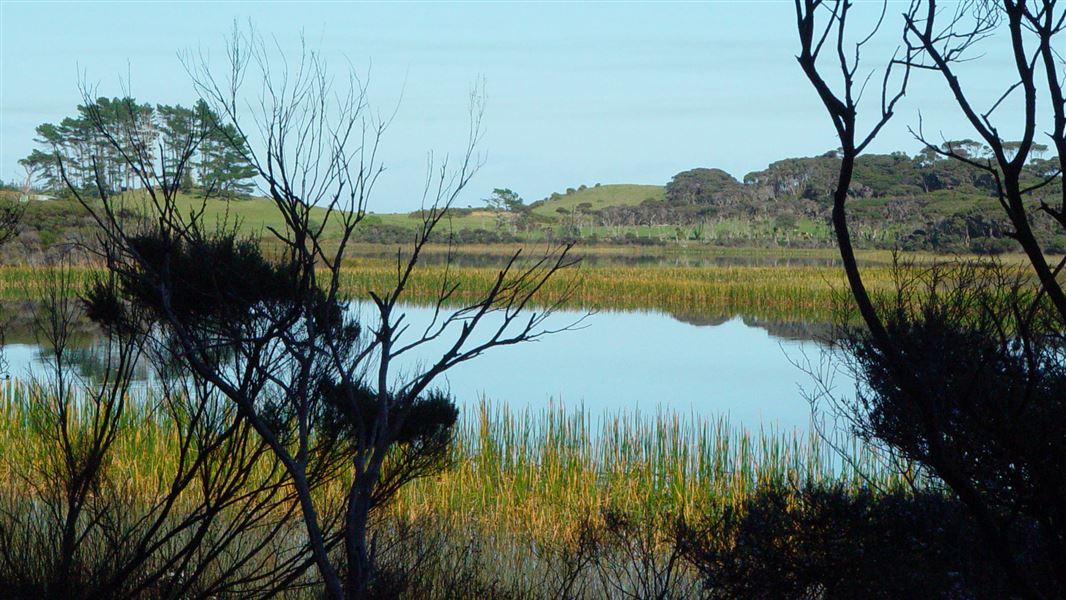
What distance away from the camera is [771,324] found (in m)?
25.6

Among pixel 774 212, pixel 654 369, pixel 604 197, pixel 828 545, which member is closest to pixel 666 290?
pixel 654 369

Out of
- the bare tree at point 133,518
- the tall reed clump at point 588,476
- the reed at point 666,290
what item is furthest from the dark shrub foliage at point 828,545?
the reed at point 666,290

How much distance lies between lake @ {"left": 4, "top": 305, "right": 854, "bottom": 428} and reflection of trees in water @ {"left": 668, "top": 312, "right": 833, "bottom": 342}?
37 mm

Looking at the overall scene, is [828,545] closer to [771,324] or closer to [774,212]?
[771,324]

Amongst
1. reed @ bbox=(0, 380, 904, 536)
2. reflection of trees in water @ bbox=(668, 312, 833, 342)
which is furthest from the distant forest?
reed @ bbox=(0, 380, 904, 536)

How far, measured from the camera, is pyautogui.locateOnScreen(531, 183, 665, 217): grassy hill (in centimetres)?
9506

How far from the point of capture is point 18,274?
27.7 metres

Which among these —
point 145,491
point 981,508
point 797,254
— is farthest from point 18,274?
point 797,254

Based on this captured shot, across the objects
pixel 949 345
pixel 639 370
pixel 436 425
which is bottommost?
pixel 639 370

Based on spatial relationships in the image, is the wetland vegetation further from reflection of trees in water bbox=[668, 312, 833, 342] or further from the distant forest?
the distant forest

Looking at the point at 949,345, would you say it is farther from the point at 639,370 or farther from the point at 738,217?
the point at 738,217

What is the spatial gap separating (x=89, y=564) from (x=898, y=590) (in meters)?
3.74

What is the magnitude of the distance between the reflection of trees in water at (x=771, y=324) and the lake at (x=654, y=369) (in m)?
0.04

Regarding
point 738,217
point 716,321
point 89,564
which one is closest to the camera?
point 89,564
